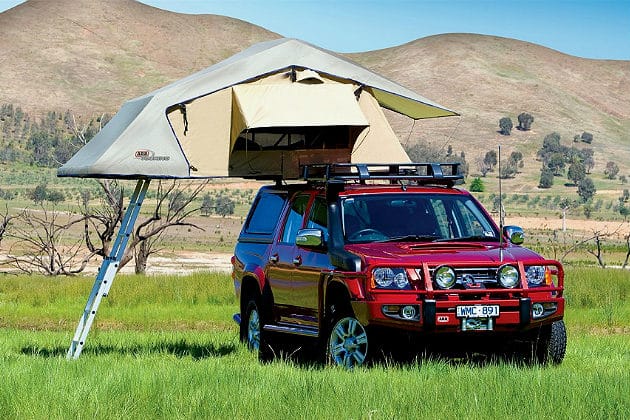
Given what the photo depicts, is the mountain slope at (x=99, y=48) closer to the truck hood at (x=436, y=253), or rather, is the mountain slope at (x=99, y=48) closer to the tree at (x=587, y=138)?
the tree at (x=587, y=138)

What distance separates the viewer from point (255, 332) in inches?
600

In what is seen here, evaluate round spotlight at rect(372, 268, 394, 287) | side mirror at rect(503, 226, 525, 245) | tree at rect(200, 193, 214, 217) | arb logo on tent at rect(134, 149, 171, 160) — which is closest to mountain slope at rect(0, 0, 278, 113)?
tree at rect(200, 193, 214, 217)

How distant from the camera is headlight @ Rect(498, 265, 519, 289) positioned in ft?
39.1

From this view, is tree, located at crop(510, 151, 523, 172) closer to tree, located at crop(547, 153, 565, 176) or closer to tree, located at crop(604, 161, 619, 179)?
tree, located at crop(547, 153, 565, 176)

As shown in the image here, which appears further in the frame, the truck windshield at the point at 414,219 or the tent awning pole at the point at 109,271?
the tent awning pole at the point at 109,271

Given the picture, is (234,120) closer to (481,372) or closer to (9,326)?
(481,372)

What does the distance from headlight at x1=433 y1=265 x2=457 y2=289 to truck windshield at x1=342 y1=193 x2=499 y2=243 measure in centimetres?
131

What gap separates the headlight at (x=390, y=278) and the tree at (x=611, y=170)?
97620 millimetres

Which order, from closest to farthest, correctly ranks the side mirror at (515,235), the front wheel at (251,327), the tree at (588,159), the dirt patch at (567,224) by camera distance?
1. the side mirror at (515,235)
2. the front wheel at (251,327)
3. the dirt patch at (567,224)
4. the tree at (588,159)

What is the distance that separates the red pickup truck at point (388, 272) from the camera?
11750 mm

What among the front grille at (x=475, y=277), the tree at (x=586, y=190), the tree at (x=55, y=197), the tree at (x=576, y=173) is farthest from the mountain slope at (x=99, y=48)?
the front grille at (x=475, y=277)

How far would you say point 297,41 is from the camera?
1584cm

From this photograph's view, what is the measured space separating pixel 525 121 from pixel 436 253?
359 ft

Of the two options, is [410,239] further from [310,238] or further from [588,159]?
[588,159]
